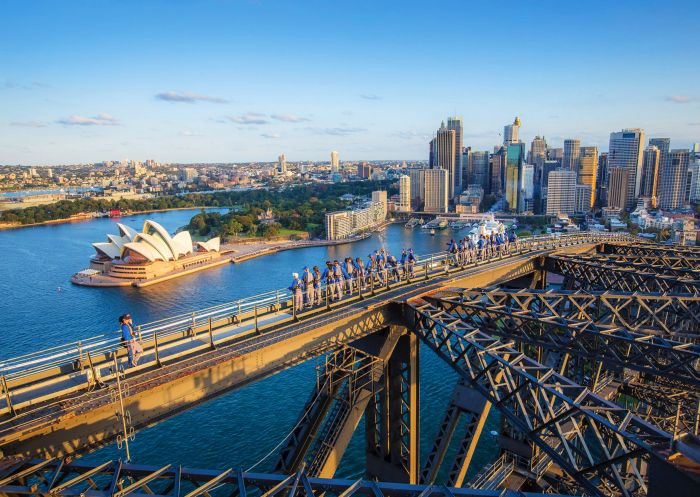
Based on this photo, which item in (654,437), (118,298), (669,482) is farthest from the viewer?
(118,298)

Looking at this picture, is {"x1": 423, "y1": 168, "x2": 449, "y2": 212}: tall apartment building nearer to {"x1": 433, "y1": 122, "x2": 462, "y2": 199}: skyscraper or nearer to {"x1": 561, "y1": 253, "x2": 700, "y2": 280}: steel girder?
{"x1": 433, "y1": 122, "x2": 462, "y2": 199}: skyscraper

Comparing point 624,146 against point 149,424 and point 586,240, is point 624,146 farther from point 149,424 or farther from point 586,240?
point 149,424

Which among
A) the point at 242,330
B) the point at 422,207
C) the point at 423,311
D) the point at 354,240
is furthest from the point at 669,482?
the point at 422,207

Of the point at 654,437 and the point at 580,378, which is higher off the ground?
the point at 654,437

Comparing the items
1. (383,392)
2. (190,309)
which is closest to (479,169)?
(190,309)

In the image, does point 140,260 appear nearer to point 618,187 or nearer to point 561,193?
point 561,193

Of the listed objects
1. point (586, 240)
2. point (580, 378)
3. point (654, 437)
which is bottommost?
point (580, 378)

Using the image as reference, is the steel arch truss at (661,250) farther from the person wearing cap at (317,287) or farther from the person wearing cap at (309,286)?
the person wearing cap at (309,286)
